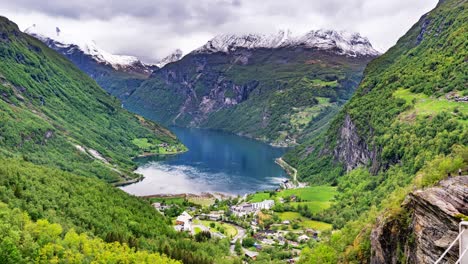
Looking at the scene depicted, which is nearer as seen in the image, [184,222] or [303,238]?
[303,238]

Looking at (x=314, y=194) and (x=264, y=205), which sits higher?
(x=314, y=194)

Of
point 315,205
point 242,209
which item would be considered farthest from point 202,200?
point 315,205

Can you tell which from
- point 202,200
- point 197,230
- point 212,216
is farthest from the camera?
point 202,200

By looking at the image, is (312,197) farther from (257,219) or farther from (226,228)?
(226,228)

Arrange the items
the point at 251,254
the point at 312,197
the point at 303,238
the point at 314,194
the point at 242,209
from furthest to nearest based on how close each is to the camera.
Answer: the point at 314,194 < the point at 312,197 < the point at 242,209 < the point at 303,238 < the point at 251,254

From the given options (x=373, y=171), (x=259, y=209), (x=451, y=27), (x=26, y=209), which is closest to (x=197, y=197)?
(x=259, y=209)

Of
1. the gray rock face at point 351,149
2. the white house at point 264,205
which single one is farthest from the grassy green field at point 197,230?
the gray rock face at point 351,149

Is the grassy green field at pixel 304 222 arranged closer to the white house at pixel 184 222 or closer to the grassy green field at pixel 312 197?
the grassy green field at pixel 312 197
